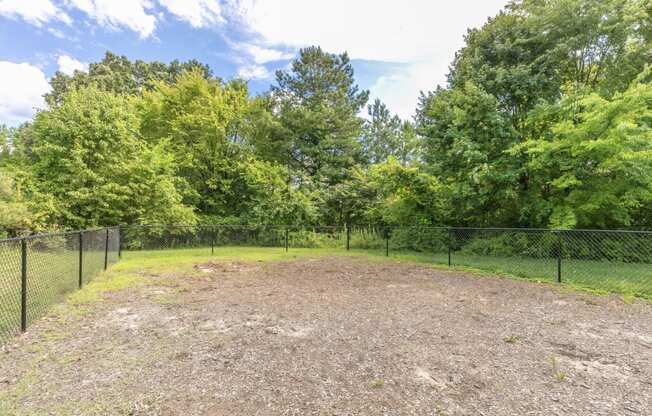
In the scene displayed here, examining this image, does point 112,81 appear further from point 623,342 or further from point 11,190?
point 623,342

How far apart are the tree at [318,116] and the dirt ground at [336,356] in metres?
12.1

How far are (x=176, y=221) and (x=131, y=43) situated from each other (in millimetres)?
13157

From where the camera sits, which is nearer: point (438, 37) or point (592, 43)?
Answer: point (592, 43)

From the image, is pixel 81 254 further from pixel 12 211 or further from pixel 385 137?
pixel 385 137

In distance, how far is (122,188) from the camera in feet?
41.1

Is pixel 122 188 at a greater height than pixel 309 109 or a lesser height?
lesser

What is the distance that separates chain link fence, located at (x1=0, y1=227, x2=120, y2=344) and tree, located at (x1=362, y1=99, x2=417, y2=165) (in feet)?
47.1

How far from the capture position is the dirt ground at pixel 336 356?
253cm

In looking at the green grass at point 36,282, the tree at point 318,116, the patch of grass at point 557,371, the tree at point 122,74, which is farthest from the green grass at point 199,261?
the tree at point 122,74

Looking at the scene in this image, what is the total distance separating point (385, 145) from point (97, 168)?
46.9 feet

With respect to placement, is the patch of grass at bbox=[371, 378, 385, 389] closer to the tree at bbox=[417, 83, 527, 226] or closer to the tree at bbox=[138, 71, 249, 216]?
the tree at bbox=[417, 83, 527, 226]

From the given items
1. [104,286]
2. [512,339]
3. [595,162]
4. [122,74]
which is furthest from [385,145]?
[122,74]

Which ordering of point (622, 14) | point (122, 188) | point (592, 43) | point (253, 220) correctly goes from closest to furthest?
point (622, 14) → point (592, 43) → point (122, 188) → point (253, 220)

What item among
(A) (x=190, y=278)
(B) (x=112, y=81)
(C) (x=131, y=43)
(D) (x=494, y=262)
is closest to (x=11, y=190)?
(A) (x=190, y=278)
